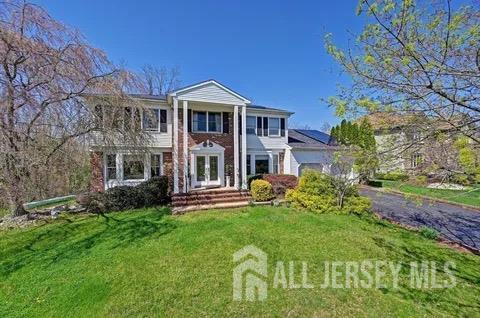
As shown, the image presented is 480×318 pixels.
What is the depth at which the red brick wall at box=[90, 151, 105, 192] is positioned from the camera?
41.0ft

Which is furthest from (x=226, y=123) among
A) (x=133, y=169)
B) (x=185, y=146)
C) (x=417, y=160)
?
(x=417, y=160)

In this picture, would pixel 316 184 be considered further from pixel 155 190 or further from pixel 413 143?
pixel 413 143

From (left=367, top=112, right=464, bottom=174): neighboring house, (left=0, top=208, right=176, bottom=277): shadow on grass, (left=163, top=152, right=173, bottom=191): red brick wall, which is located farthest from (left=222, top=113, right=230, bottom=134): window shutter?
(left=367, top=112, right=464, bottom=174): neighboring house

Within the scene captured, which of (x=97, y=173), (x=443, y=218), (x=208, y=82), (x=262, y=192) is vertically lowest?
(x=443, y=218)

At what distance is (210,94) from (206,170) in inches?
184

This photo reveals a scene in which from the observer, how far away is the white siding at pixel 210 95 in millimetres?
13609

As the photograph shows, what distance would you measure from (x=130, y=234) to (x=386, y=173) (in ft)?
23.8

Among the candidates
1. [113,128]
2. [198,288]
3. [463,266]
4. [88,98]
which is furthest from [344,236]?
[88,98]

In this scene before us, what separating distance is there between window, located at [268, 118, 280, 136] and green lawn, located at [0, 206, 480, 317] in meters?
9.08

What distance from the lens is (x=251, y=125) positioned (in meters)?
16.5

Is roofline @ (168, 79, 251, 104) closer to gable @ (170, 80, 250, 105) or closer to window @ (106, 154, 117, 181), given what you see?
gable @ (170, 80, 250, 105)

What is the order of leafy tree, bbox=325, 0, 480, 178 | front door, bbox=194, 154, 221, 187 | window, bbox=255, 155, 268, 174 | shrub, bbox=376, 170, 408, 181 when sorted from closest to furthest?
leafy tree, bbox=325, 0, 480, 178
shrub, bbox=376, 170, 408, 181
front door, bbox=194, 154, 221, 187
window, bbox=255, 155, 268, 174

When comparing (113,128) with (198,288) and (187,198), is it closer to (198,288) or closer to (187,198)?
(187,198)

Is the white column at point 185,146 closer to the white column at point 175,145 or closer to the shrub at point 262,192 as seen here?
the white column at point 175,145
